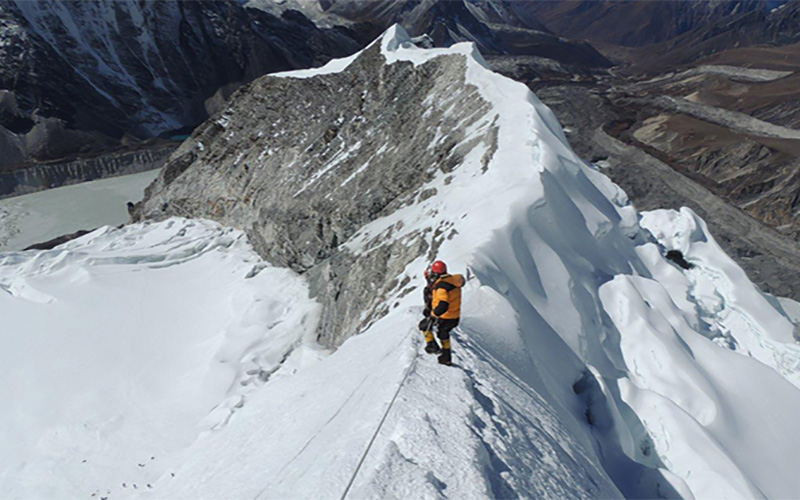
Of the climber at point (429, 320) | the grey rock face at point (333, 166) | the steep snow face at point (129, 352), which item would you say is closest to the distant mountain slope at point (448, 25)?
the grey rock face at point (333, 166)

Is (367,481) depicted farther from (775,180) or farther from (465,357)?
(775,180)

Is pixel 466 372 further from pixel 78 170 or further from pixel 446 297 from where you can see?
pixel 78 170

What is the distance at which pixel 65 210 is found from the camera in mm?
41844

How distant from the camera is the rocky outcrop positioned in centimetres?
4566

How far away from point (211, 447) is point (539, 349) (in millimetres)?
5939

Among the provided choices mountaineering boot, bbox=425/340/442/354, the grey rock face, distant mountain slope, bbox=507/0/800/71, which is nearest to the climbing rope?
mountaineering boot, bbox=425/340/442/354

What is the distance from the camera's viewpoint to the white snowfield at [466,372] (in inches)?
204

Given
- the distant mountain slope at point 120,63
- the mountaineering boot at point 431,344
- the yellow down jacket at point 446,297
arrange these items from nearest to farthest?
1. the yellow down jacket at point 446,297
2. the mountaineering boot at point 431,344
3. the distant mountain slope at point 120,63

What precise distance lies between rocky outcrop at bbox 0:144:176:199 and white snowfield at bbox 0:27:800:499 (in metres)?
36.9

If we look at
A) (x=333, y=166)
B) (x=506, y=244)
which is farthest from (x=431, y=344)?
Result: (x=333, y=166)

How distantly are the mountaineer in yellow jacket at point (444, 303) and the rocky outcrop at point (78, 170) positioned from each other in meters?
54.6

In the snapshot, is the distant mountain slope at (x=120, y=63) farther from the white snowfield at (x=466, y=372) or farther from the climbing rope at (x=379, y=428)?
the climbing rope at (x=379, y=428)

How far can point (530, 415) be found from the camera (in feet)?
19.3

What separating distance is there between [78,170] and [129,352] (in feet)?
147
